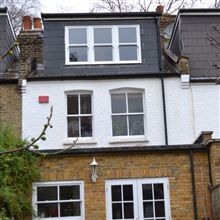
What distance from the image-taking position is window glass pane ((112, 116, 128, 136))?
1689cm

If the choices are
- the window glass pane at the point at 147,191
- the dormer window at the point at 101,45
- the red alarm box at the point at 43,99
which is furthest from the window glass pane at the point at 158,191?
the dormer window at the point at 101,45

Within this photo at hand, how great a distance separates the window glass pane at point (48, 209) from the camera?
12.1 m

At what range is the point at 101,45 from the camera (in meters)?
17.7

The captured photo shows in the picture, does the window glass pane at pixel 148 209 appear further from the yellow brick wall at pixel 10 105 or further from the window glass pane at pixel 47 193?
the yellow brick wall at pixel 10 105

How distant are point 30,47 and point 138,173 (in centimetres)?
810

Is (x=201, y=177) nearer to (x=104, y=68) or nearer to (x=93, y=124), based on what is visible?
(x=93, y=124)

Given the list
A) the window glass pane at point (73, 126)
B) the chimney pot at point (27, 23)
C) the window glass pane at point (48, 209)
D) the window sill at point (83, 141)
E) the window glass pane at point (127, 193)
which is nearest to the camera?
the window glass pane at point (48, 209)

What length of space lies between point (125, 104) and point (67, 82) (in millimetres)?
2140

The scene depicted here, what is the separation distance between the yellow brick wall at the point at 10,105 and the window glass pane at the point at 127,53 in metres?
3.92

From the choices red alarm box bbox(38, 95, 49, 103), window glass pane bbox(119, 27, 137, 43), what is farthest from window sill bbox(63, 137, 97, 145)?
window glass pane bbox(119, 27, 137, 43)

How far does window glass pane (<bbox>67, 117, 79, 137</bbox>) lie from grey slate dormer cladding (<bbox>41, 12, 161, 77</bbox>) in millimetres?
1510

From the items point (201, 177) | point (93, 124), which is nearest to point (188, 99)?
point (93, 124)

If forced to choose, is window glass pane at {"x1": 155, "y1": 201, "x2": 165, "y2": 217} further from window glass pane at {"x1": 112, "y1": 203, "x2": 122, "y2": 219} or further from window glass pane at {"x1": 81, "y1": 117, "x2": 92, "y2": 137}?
window glass pane at {"x1": 81, "y1": 117, "x2": 92, "y2": 137}

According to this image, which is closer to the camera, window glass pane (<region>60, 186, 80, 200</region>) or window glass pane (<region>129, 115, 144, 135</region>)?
window glass pane (<region>60, 186, 80, 200</region>)
